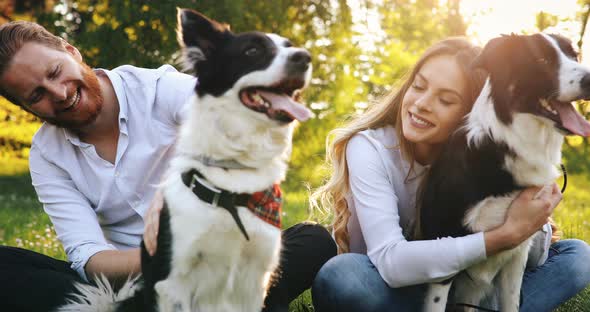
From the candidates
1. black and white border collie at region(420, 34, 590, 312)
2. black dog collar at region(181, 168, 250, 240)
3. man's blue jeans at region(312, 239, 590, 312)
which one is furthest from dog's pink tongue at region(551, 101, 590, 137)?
black dog collar at region(181, 168, 250, 240)

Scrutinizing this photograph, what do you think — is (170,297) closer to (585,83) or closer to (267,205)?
(267,205)

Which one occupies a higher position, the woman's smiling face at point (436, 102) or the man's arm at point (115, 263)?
the woman's smiling face at point (436, 102)

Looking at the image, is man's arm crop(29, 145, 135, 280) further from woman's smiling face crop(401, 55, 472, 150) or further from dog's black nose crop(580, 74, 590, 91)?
dog's black nose crop(580, 74, 590, 91)

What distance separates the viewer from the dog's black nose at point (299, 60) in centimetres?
222

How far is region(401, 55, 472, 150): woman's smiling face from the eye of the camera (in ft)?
8.79

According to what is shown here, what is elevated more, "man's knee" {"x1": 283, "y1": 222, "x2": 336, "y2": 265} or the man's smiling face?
the man's smiling face

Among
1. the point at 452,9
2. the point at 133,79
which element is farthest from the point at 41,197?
the point at 452,9

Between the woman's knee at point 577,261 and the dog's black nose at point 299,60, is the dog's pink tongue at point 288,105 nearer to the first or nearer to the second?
the dog's black nose at point 299,60

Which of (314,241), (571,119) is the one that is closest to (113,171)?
(314,241)

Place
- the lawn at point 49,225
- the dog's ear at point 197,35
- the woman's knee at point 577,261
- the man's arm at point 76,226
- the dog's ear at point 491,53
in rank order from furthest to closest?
the lawn at point 49,225
the woman's knee at point 577,261
the man's arm at point 76,226
the dog's ear at point 491,53
the dog's ear at point 197,35

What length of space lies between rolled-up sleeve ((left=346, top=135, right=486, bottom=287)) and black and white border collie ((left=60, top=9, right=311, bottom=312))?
0.50m

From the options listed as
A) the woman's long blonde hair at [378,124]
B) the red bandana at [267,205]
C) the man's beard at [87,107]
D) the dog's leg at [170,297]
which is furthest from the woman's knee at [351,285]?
the man's beard at [87,107]

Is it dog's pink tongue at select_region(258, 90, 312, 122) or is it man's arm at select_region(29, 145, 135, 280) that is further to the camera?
man's arm at select_region(29, 145, 135, 280)

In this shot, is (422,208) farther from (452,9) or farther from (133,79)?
(452,9)
